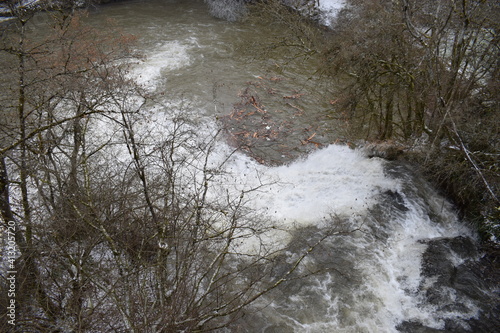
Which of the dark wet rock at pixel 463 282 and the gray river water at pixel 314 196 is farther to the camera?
the gray river water at pixel 314 196

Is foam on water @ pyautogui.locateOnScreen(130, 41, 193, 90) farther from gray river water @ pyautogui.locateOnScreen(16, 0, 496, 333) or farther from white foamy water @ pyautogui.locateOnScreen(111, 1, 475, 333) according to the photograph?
white foamy water @ pyautogui.locateOnScreen(111, 1, 475, 333)

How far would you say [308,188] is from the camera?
11312 mm

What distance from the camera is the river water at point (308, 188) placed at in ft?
25.6

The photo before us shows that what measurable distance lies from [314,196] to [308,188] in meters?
0.41

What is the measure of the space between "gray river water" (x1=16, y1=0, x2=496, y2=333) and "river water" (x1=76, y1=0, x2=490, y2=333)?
3cm

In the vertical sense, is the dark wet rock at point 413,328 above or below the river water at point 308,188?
below

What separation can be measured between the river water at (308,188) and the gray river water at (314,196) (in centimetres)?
3

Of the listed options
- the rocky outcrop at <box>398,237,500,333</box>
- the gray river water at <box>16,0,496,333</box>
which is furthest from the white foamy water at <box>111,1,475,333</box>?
the rocky outcrop at <box>398,237,500,333</box>

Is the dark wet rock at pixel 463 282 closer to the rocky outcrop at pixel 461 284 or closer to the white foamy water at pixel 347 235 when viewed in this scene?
the rocky outcrop at pixel 461 284

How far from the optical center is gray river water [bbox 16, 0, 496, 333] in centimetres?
778

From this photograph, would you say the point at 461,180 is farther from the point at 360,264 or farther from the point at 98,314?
the point at 98,314

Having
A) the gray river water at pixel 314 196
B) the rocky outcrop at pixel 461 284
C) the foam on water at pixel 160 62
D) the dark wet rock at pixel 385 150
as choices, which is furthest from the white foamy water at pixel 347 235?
the foam on water at pixel 160 62

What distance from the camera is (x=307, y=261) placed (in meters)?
8.77

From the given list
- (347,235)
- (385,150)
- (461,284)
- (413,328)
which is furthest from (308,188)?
(413,328)
